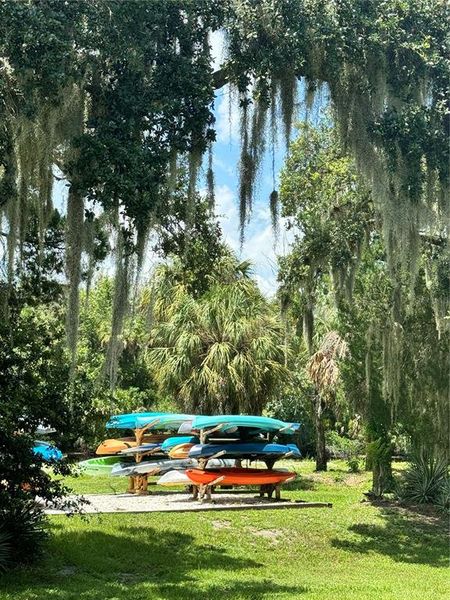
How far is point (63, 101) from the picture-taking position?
719cm

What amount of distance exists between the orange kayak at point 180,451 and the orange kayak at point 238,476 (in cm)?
144

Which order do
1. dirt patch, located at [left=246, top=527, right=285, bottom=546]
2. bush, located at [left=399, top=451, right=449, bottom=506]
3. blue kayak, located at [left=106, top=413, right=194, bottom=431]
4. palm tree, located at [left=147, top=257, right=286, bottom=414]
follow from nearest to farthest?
dirt patch, located at [left=246, top=527, right=285, bottom=546], bush, located at [left=399, top=451, right=449, bottom=506], blue kayak, located at [left=106, top=413, right=194, bottom=431], palm tree, located at [left=147, top=257, right=286, bottom=414]

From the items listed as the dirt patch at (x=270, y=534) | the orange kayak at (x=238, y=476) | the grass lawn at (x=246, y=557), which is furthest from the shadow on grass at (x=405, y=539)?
the orange kayak at (x=238, y=476)

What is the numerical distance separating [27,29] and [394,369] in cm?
854

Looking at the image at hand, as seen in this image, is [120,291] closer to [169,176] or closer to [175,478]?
[169,176]

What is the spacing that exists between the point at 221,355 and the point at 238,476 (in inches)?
181

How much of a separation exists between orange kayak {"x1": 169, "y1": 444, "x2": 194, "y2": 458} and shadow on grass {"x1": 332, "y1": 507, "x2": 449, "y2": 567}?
161 inches

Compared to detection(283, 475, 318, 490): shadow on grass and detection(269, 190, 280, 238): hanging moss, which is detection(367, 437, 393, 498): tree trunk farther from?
detection(269, 190, 280, 238): hanging moss

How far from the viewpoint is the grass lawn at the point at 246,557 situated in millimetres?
7887

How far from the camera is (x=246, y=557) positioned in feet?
32.9

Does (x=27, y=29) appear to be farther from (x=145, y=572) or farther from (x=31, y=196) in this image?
(x=145, y=572)

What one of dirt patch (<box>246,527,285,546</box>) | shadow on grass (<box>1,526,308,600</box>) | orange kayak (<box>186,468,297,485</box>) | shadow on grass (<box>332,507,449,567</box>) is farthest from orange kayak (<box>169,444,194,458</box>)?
shadow on grass (<box>1,526,308,600</box>)

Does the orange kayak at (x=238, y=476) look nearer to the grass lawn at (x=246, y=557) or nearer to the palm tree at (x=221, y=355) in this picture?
the grass lawn at (x=246, y=557)

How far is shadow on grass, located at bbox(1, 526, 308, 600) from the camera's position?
301 inches
